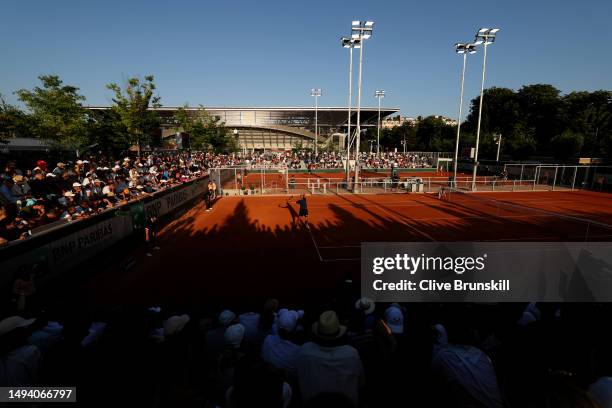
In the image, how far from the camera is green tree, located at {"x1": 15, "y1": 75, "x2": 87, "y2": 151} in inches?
878

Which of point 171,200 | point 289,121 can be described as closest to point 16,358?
point 171,200

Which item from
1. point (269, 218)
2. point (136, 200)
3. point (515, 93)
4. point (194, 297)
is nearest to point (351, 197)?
point (269, 218)

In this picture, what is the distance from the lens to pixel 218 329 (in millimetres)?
4406

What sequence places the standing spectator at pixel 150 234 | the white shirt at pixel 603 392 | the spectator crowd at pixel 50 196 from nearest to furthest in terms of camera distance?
the white shirt at pixel 603 392 → the spectator crowd at pixel 50 196 → the standing spectator at pixel 150 234

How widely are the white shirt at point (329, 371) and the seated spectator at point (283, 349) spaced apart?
72 cm

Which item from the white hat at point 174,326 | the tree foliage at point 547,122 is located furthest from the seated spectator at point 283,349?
the tree foliage at point 547,122

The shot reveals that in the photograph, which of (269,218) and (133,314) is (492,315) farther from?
(269,218)

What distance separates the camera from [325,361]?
2879mm

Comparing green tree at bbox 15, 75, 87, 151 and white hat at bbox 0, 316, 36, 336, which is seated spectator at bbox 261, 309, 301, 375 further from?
green tree at bbox 15, 75, 87, 151

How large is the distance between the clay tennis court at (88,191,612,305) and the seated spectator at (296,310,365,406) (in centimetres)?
381

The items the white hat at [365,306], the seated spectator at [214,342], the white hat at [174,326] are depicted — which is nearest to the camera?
the white hat at [174,326]

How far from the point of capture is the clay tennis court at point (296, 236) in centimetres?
950

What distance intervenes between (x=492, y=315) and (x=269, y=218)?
1582 centimetres

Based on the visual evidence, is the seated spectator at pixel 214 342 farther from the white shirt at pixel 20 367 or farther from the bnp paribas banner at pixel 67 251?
the bnp paribas banner at pixel 67 251
